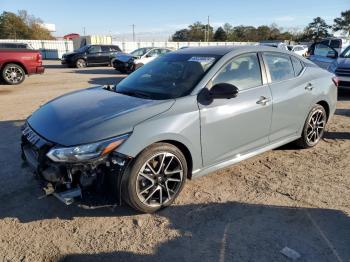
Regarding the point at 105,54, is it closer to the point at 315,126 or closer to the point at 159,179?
the point at 315,126

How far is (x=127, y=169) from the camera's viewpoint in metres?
3.38

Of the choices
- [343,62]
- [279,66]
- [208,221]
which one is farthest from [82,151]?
[343,62]

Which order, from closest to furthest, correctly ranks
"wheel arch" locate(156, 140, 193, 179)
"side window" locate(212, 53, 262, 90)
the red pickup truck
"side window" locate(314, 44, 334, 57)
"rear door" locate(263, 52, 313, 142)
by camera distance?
"wheel arch" locate(156, 140, 193, 179) < "side window" locate(212, 53, 262, 90) < "rear door" locate(263, 52, 313, 142) < "side window" locate(314, 44, 334, 57) < the red pickup truck

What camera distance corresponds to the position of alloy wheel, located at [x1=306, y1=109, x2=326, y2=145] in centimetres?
557

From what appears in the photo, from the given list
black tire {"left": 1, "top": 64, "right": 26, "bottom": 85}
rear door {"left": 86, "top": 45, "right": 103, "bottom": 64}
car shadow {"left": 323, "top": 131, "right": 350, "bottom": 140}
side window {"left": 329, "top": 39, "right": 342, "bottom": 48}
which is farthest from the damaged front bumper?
rear door {"left": 86, "top": 45, "right": 103, "bottom": 64}

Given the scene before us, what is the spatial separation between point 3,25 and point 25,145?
6664cm

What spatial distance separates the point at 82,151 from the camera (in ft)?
10.7

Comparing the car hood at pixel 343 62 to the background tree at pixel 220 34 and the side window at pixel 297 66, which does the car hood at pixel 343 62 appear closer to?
the side window at pixel 297 66

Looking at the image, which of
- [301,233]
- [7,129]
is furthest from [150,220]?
[7,129]

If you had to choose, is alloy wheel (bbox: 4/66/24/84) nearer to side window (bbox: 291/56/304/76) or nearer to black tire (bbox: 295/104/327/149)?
side window (bbox: 291/56/304/76)

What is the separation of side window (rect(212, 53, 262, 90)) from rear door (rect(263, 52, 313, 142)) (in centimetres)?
23

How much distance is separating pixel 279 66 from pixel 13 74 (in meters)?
11.6

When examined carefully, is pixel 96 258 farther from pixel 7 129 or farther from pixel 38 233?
pixel 7 129

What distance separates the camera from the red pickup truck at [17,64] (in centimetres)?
1325
